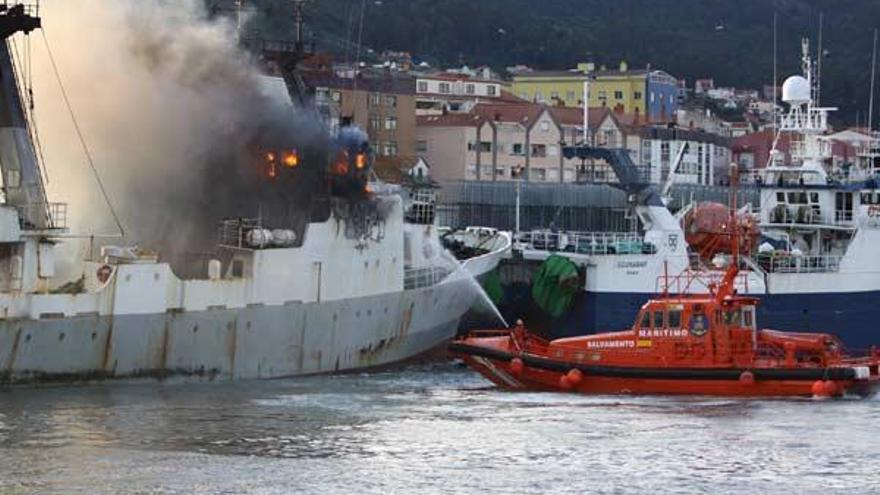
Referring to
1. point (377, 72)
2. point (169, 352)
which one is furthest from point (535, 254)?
point (377, 72)

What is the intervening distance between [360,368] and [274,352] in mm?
3365

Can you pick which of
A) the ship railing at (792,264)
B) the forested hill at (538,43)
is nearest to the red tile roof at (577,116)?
the forested hill at (538,43)

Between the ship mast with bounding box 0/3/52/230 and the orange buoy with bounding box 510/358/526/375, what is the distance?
37.8 feet

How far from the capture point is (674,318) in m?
47.0

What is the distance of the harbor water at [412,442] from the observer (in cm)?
3462

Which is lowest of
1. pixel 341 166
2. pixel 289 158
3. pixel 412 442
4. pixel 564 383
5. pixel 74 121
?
pixel 412 442

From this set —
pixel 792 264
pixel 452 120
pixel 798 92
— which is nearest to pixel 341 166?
pixel 792 264

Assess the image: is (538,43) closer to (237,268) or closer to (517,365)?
(237,268)

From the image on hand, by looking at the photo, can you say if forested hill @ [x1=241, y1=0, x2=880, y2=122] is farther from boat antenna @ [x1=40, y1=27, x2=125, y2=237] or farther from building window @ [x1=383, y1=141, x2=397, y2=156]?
boat antenna @ [x1=40, y1=27, x2=125, y2=237]

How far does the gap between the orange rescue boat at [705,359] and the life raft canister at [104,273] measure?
10.2 m

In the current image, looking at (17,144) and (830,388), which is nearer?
(17,144)

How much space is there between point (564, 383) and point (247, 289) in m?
7.90

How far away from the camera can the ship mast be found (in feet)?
146

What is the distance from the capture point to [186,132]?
50812 mm
